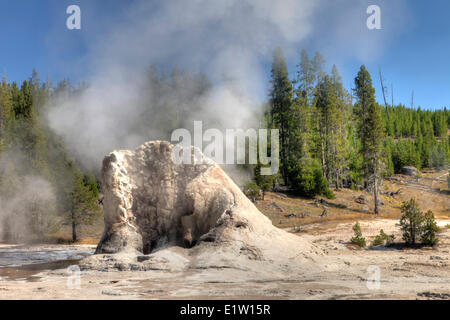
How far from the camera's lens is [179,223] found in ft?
34.8

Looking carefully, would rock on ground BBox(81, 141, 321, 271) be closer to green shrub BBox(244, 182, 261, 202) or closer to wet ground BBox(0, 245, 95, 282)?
wet ground BBox(0, 245, 95, 282)

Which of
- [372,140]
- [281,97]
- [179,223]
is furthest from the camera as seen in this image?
[281,97]

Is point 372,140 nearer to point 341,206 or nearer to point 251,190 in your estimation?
point 341,206

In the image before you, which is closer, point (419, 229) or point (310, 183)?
point (419, 229)

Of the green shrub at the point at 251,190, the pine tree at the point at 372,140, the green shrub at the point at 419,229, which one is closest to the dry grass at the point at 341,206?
the green shrub at the point at 251,190

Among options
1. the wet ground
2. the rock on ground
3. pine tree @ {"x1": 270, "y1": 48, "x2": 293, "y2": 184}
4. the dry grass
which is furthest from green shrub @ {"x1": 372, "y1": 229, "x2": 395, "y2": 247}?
pine tree @ {"x1": 270, "y1": 48, "x2": 293, "y2": 184}

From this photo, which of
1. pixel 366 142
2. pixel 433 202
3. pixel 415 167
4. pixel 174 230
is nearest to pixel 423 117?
pixel 415 167

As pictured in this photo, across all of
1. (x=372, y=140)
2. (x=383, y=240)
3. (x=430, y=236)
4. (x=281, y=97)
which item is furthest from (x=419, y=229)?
(x=281, y=97)

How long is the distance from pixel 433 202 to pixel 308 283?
111ft

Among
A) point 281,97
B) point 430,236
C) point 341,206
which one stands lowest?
point 341,206

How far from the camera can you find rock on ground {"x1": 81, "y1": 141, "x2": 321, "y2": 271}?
898cm

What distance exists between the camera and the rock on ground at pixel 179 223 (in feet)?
29.5
